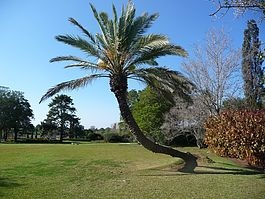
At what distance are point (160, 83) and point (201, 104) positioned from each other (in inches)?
493

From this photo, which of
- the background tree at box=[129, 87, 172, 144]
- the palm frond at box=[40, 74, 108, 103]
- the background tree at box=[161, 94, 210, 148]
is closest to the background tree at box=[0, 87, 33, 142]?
the background tree at box=[129, 87, 172, 144]

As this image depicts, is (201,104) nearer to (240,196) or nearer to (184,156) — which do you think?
(184,156)

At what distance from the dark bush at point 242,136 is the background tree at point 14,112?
66.5 m

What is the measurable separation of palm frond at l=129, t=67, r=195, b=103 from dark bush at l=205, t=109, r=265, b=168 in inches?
114

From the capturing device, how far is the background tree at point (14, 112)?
254ft

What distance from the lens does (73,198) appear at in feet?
34.2

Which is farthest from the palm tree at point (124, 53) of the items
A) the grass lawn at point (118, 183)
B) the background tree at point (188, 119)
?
the background tree at point (188, 119)

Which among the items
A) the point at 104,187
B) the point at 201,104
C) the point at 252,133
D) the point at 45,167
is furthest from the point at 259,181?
the point at 201,104

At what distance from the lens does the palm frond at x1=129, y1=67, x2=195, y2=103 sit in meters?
18.7

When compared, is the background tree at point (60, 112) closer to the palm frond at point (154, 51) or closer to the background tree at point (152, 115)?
the background tree at point (152, 115)

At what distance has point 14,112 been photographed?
79.5 m

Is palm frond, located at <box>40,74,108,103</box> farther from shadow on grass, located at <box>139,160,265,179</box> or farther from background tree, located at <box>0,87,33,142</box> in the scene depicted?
background tree, located at <box>0,87,33,142</box>

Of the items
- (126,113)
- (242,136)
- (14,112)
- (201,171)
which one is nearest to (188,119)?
(126,113)

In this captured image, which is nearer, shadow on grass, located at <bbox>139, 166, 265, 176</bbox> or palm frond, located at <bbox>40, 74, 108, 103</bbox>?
shadow on grass, located at <bbox>139, 166, 265, 176</bbox>
